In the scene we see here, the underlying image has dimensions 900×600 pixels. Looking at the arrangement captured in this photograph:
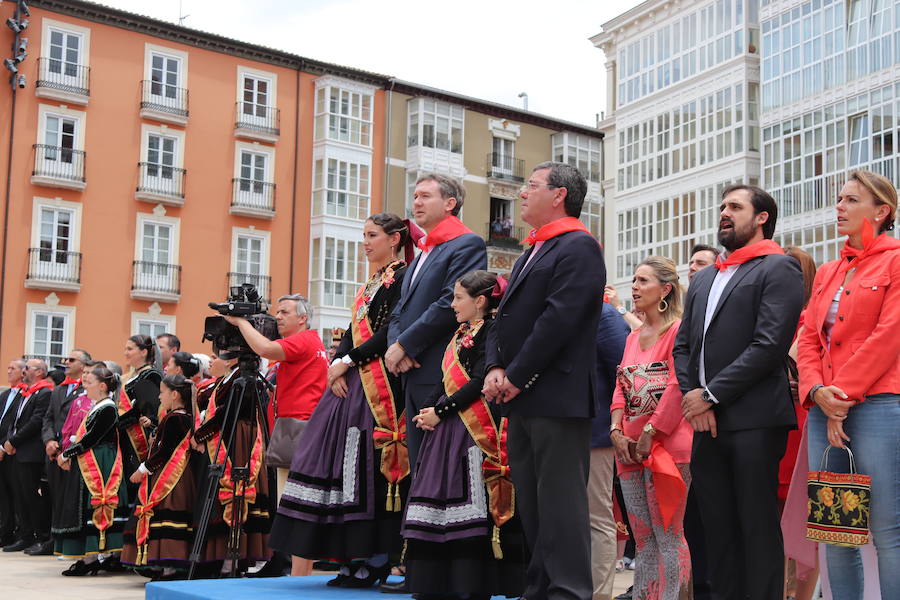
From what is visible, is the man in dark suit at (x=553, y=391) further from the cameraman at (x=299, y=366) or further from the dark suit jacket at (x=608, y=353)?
the cameraman at (x=299, y=366)

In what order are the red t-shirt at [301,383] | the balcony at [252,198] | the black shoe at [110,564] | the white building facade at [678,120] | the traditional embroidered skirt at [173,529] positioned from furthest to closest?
the balcony at [252,198], the white building facade at [678,120], the black shoe at [110,564], the traditional embroidered skirt at [173,529], the red t-shirt at [301,383]

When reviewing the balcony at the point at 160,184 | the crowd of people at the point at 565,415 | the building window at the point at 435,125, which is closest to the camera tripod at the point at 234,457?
the crowd of people at the point at 565,415

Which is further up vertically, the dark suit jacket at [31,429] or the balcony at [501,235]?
the balcony at [501,235]

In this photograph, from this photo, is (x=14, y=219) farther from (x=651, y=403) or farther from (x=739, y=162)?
(x=651, y=403)

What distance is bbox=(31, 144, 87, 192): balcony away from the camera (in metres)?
30.3

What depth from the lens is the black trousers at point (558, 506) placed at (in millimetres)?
4520

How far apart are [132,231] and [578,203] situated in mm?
28483

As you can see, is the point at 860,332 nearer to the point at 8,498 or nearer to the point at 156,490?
the point at 156,490

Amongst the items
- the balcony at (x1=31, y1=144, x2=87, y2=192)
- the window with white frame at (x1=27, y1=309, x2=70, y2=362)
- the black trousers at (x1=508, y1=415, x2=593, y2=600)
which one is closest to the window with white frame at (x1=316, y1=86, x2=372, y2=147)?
the balcony at (x1=31, y1=144, x2=87, y2=192)

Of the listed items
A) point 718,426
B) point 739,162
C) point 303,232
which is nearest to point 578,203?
point 718,426

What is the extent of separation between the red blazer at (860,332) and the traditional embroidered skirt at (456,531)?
164cm

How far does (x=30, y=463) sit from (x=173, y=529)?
4695 millimetres

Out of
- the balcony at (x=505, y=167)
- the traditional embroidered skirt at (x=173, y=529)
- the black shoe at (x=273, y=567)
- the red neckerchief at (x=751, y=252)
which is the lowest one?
the black shoe at (x=273, y=567)

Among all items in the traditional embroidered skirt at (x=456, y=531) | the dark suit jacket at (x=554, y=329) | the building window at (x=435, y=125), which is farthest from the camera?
the building window at (x=435, y=125)
